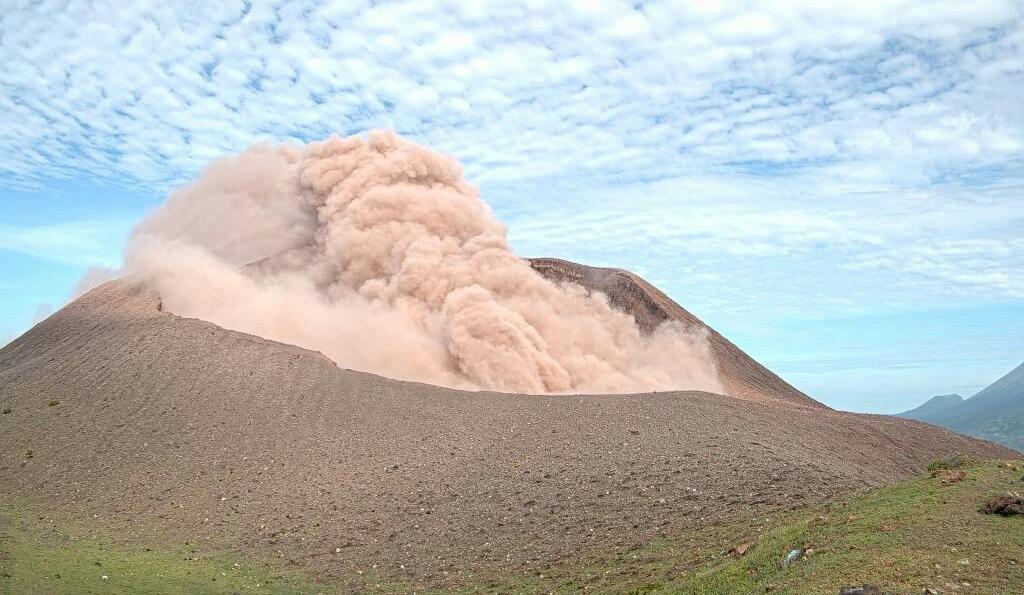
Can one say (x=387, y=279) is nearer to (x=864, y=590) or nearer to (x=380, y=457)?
(x=380, y=457)

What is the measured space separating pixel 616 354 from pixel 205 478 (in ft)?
103

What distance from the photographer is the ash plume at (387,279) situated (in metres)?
44.0

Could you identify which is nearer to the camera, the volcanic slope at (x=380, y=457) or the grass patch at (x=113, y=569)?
the grass patch at (x=113, y=569)

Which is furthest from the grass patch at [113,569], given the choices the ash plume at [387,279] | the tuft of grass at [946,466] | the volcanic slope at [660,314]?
the volcanic slope at [660,314]

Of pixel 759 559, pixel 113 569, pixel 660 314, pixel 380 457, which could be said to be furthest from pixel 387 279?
pixel 759 559

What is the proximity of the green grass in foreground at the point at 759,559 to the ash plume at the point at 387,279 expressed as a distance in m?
22.4

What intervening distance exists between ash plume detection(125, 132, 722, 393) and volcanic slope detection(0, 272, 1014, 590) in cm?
1020

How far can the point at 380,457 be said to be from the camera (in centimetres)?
2548

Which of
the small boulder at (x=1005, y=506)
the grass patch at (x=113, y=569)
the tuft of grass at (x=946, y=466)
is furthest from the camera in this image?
the tuft of grass at (x=946, y=466)

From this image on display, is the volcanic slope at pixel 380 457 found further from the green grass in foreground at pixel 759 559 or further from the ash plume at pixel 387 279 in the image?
the ash plume at pixel 387 279

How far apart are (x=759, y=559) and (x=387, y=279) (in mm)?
40427

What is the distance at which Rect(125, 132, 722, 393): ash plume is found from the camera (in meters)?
44.0

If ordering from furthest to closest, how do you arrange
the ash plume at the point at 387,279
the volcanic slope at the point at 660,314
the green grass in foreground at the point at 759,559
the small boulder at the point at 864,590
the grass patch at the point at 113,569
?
the volcanic slope at the point at 660,314 < the ash plume at the point at 387,279 < the grass patch at the point at 113,569 < the green grass in foreground at the point at 759,559 < the small boulder at the point at 864,590

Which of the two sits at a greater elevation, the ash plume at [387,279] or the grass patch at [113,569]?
the ash plume at [387,279]
